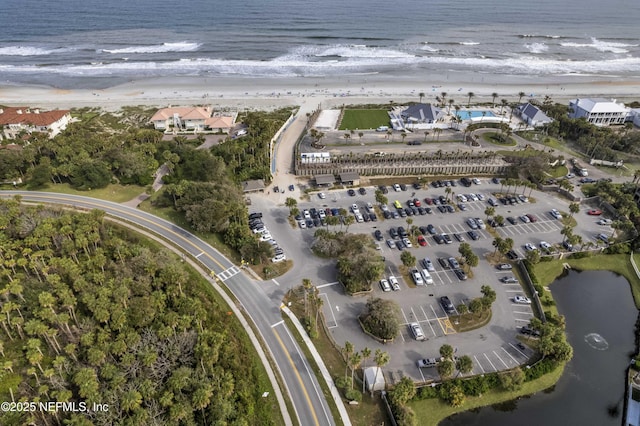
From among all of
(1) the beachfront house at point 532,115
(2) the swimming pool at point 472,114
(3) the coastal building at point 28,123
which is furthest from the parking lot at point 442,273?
(3) the coastal building at point 28,123

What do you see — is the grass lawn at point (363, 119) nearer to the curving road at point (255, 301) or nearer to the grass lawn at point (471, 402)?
the curving road at point (255, 301)

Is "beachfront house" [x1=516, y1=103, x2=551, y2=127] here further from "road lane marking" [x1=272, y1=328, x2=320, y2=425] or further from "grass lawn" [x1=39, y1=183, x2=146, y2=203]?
"grass lawn" [x1=39, y1=183, x2=146, y2=203]

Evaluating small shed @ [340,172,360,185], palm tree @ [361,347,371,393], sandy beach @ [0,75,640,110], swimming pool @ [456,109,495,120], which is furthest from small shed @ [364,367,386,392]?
sandy beach @ [0,75,640,110]

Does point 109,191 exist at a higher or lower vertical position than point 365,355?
higher

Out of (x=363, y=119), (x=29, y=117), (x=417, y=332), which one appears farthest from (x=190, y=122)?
(x=417, y=332)

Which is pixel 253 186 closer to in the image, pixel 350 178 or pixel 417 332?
pixel 350 178

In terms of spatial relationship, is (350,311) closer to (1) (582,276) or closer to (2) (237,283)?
(2) (237,283)

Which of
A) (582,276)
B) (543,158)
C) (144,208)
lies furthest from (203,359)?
(543,158)
